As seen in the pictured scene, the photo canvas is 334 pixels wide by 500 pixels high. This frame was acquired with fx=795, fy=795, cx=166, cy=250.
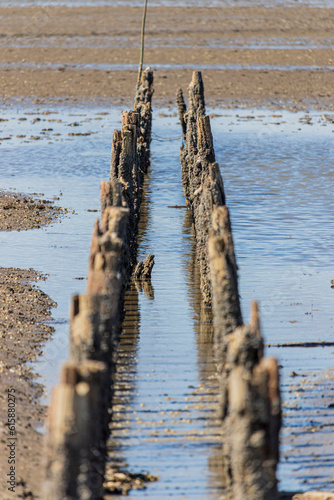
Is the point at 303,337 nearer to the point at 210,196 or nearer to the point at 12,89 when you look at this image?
the point at 210,196

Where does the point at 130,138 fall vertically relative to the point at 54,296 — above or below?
above

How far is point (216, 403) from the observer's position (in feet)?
24.8

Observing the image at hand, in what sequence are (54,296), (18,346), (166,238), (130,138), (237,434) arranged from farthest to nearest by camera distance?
(166,238) < (130,138) < (54,296) < (18,346) < (237,434)

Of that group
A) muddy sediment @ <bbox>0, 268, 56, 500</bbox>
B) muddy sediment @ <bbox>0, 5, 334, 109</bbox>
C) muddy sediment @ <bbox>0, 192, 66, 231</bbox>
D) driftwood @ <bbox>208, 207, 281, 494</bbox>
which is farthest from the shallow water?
muddy sediment @ <bbox>0, 5, 334, 109</bbox>

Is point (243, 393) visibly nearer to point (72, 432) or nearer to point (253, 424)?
point (253, 424)

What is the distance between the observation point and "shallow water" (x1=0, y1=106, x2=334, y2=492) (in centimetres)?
689

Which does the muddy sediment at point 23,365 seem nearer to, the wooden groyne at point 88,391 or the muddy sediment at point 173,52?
the wooden groyne at point 88,391

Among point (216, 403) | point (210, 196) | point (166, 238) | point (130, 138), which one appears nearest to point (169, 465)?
point (216, 403)

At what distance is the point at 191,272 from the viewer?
12070 mm

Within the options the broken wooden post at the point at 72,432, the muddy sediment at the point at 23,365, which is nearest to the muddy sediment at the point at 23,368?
the muddy sediment at the point at 23,365

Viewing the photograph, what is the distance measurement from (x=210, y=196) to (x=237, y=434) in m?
5.01

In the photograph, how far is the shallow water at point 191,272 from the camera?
689 cm

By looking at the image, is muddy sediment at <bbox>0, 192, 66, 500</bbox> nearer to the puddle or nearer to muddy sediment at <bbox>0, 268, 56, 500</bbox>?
muddy sediment at <bbox>0, 268, 56, 500</bbox>

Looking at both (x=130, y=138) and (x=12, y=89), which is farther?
(x=12, y=89)
